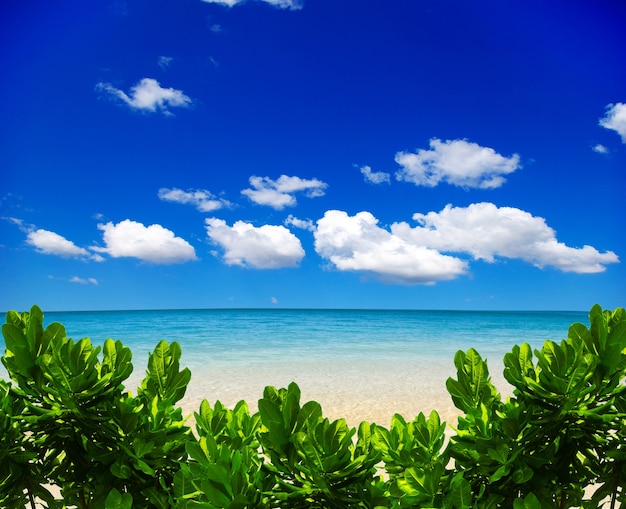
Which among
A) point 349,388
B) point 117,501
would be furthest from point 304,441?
point 349,388

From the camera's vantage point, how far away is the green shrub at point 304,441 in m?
1.47

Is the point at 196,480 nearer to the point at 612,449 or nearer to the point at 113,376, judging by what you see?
the point at 113,376

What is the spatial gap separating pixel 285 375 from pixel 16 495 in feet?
49.5

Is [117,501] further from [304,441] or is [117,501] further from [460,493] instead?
[460,493]

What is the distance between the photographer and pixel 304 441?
4.69 feet

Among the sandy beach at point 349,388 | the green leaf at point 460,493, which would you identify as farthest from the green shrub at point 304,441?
the sandy beach at point 349,388

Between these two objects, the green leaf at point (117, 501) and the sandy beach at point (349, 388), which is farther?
the sandy beach at point (349, 388)

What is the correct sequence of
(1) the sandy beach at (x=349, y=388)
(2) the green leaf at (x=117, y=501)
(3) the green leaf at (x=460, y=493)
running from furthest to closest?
(1) the sandy beach at (x=349, y=388) → (2) the green leaf at (x=117, y=501) → (3) the green leaf at (x=460, y=493)

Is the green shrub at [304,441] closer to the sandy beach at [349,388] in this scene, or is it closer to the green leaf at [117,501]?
the green leaf at [117,501]

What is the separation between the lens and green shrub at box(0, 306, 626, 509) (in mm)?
1472

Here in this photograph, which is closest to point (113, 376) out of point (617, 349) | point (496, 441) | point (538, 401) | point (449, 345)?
point (496, 441)

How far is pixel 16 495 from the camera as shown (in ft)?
5.86

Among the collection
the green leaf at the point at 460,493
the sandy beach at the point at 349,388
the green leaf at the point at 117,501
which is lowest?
the sandy beach at the point at 349,388

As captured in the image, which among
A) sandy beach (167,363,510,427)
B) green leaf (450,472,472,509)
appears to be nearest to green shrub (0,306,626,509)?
green leaf (450,472,472,509)
